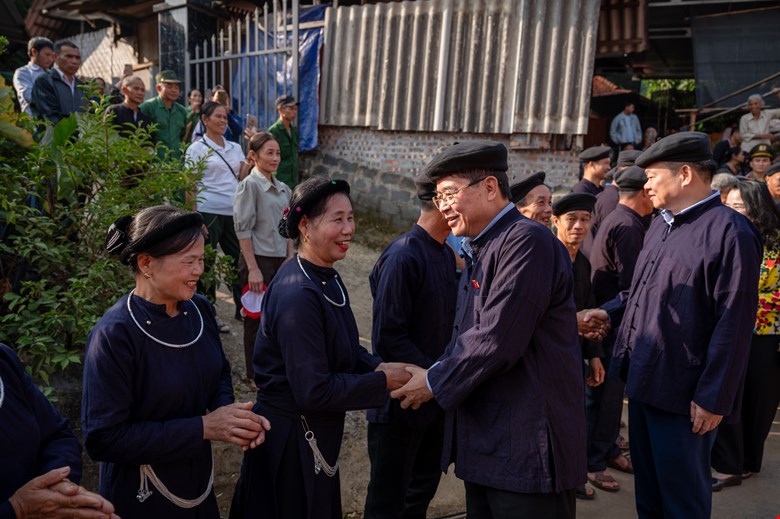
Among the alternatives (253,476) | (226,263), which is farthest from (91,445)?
(226,263)

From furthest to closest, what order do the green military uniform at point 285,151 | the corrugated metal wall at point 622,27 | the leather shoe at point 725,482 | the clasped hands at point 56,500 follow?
1. the corrugated metal wall at point 622,27
2. the green military uniform at point 285,151
3. the leather shoe at point 725,482
4. the clasped hands at point 56,500

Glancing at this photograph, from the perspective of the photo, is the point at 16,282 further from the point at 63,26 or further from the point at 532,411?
the point at 63,26

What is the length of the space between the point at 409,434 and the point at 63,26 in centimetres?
1595

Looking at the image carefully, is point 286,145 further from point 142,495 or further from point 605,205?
point 142,495

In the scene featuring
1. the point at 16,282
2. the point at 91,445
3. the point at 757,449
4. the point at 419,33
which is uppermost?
the point at 419,33

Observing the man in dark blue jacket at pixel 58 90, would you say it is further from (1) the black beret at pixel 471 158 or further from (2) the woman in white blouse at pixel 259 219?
(1) the black beret at pixel 471 158

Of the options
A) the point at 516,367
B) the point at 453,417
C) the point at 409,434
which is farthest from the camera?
the point at 409,434

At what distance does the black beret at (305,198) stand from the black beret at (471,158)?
0.49 metres

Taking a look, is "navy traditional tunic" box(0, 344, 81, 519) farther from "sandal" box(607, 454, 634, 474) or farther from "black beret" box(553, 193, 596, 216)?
"sandal" box(607, 454, 634, 474)

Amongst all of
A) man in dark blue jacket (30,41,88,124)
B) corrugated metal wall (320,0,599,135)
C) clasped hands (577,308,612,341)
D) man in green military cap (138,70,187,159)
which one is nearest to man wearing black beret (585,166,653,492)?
clasped hands (577,308,612,341)

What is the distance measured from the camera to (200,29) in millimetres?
11055

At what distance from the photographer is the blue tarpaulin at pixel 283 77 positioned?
9.83 metres

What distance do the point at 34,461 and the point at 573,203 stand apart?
3271mm

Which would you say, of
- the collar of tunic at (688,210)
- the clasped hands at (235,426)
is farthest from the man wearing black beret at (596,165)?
the clasped hands at (235,426)
